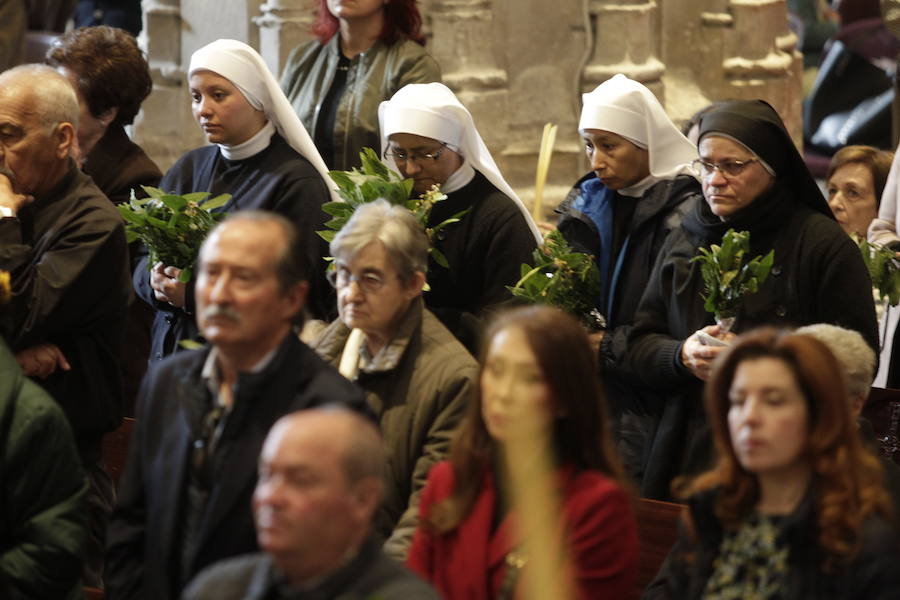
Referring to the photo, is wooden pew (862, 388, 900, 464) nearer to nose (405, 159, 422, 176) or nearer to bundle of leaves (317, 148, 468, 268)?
bundle of leaves (317, 148, 468, 268)

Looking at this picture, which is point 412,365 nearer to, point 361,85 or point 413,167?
point 413,167

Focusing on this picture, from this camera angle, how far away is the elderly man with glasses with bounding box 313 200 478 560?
462 cm

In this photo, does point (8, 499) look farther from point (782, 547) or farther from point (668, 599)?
point (782, 547)

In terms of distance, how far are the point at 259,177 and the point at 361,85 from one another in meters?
1.08

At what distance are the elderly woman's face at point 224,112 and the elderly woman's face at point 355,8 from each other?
985mm

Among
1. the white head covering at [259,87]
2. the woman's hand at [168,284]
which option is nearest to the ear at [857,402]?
the white head covering at [259,87]

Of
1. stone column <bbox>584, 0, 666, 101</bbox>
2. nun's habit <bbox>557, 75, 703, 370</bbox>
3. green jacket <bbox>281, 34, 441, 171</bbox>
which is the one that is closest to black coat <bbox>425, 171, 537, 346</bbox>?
nun's habit <bbox>557, 75, 703, 370</bbox>

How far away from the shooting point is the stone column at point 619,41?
8.99 metres

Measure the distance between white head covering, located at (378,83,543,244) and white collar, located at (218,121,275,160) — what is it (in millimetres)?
417

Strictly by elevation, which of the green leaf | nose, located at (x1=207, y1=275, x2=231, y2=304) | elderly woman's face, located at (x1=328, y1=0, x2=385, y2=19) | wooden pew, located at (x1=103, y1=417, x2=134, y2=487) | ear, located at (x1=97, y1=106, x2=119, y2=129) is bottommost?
wooden pew, located at (x1=103, y1=417, x2=134, y2=487)

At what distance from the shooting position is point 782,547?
3.73 metres

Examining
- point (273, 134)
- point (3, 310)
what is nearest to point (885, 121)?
point (273, 134)

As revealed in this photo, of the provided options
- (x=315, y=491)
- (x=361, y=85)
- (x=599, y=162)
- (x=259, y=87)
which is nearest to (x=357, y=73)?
(x=361, y=85)

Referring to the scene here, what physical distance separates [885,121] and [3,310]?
8730mm
